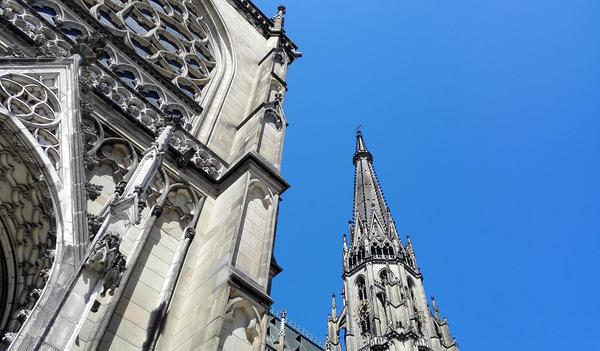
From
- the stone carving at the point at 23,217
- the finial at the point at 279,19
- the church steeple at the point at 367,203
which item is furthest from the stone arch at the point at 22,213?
the church steeple at the point at 367,203

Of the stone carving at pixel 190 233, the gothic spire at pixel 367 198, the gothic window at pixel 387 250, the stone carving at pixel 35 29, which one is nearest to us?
the stone carving at pixel 190 233

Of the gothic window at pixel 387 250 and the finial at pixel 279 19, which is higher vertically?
the gothic window at pixel 387 250

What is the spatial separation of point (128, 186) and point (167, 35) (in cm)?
747

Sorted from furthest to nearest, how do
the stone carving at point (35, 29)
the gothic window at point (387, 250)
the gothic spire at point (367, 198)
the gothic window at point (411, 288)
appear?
the gothic spire at point (367, 198), the gothic window at point (387, 250), the gothic window at point (411, 288), the stone carving at point (35, 29)

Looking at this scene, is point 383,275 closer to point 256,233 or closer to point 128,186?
point 256,233

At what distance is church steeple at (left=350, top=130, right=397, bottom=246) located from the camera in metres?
52.7

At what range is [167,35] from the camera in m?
13.0

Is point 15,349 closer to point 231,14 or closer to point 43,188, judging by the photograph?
point 43,188

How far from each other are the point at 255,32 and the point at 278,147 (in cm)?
633

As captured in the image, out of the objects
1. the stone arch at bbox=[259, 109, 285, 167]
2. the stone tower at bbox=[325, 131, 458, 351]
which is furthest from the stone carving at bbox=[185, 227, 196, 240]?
the stone tower at bbox=[325, 131, 458, 351]

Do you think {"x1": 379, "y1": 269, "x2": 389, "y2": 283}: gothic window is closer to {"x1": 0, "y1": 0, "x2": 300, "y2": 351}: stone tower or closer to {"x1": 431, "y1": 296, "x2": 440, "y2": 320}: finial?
{"x1": 431, "y1": 296, "x2": 440, "y2": 320}: finial

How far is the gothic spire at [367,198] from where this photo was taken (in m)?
54.0

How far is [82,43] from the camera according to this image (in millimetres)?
8117

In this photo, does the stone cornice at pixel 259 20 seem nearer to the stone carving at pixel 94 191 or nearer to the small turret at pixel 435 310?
the stone carving at pixel 94 191
